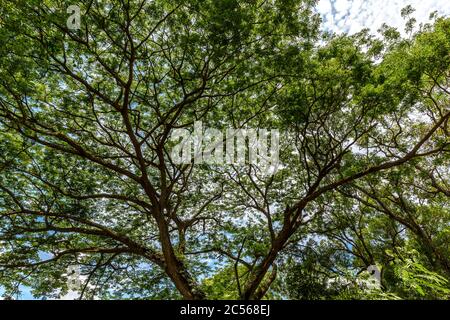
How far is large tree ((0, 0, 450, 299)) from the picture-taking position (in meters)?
5.81

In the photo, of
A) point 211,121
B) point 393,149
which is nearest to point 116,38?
point 211,121

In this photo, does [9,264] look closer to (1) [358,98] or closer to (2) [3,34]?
(2) [3,34]

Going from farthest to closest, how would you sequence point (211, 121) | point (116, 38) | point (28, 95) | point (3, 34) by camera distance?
point (211, 121), point (28, 95), point (116, 38), point (3, 34)

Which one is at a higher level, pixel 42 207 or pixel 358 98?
pixel 358 98

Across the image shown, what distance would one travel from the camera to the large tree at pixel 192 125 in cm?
581

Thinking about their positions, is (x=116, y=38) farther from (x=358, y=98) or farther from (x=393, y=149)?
(x=393, y=149)

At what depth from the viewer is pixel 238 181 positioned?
9797 millimetres

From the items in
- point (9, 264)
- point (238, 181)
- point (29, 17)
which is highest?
point (29, 17)

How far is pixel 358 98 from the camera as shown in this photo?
6777mm

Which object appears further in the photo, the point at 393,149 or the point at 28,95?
the point at 393,149

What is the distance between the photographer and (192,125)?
25.9 ft
